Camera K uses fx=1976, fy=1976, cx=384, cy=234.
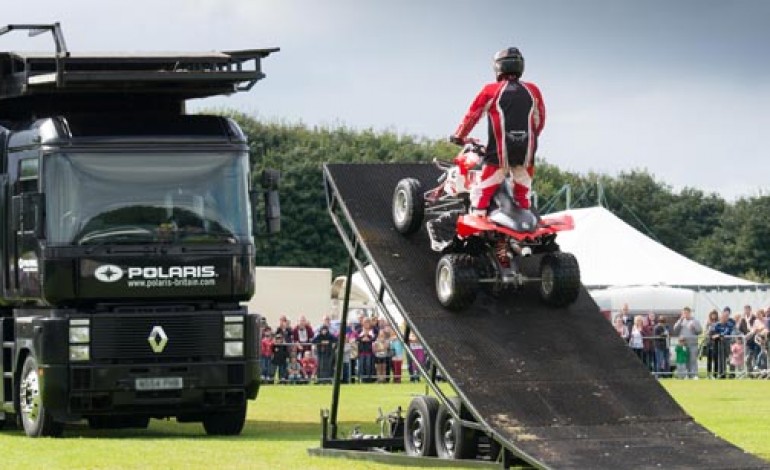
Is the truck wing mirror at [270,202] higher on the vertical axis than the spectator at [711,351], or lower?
higher

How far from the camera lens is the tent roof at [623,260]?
50.3 metres

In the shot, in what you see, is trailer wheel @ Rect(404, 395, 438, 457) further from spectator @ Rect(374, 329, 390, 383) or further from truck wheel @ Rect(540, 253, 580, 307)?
spectator @ Rect(374, 329, 390, 383)

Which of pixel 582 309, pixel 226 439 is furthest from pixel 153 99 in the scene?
pixel 582 309

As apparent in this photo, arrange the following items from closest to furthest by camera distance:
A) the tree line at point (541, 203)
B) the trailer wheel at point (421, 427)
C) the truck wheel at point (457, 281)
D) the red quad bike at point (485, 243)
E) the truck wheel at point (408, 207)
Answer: the truck wheel at point (457, 281) → the red quad bike at point (485, 243) → the trailer wheel at point (421, 427) → the truck wheel at point (408, 207) → the tree line at point (541, 203)

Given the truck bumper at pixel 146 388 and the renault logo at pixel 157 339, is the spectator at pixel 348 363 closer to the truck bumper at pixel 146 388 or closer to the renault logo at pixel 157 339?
the truck bumper at pixel 146 388

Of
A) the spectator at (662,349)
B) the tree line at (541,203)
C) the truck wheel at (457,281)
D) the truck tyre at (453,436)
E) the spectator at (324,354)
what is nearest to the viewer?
the truck tyre at (453,436)

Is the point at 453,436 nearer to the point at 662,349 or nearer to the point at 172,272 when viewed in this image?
the point at 172,272

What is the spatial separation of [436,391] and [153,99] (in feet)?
25.6

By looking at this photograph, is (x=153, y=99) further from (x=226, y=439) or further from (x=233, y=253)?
(x=226, y=439)

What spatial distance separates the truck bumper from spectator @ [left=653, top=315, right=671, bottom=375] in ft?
71.2

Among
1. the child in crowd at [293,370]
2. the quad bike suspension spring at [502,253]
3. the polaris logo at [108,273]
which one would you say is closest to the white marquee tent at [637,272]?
the child in crowd at [293,370]

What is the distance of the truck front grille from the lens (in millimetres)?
21719

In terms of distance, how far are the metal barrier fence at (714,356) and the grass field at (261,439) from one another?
788 cm

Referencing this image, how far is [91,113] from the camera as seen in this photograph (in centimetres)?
2277
